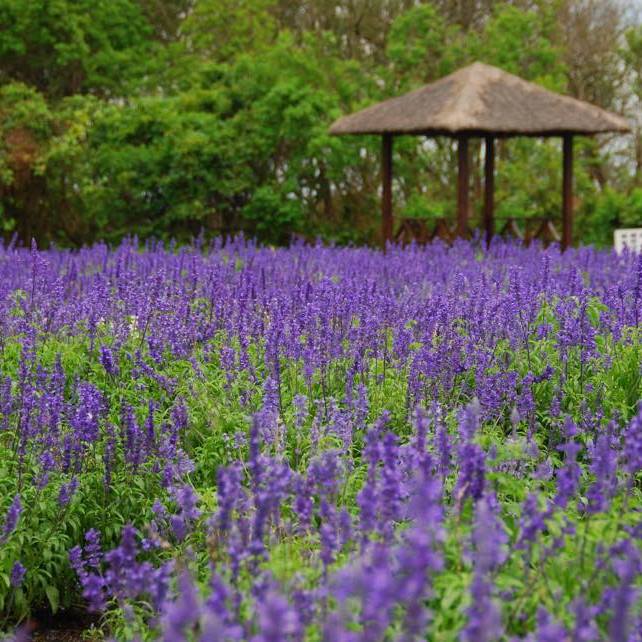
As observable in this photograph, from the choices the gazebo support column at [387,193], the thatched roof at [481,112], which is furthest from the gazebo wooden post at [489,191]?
the gazebo support column at [387,193]

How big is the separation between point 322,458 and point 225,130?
1948 cm

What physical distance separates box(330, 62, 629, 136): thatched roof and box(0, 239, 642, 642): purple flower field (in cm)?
928

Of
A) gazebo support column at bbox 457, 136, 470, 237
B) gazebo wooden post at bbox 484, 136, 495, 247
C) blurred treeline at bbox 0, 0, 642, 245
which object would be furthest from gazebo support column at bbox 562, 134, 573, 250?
blurred treeline at bbox 0, 0, 642, 245

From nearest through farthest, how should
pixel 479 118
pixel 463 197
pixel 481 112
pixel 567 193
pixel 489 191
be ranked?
1. pixel 479 118
2. pixel 481 112
3. pixel 463 197
4. pixel 567 193
5. pixel 489 191

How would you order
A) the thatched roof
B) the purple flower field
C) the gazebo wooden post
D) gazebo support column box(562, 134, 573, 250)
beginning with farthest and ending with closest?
the gazebo wooden post
gazebo support column box(562, 134, 573, 250)
the thatched roof
the purple flower field

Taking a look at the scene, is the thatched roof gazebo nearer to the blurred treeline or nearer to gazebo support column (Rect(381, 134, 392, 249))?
gazebo support column (Rect(381, 134, 392, 249))

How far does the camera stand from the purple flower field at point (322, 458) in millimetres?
2814

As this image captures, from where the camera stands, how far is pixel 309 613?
277 centimetres

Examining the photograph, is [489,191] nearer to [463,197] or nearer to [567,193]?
[567,193]

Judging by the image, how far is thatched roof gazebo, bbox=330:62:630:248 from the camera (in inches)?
729

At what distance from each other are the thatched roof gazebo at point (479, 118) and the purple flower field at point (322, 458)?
9.35m

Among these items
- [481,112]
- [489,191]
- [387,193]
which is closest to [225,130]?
[387,193]

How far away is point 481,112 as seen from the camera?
60.8 ft

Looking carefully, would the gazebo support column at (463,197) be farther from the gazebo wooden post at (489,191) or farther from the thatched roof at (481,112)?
the gazebo wooden post at (489,191)
